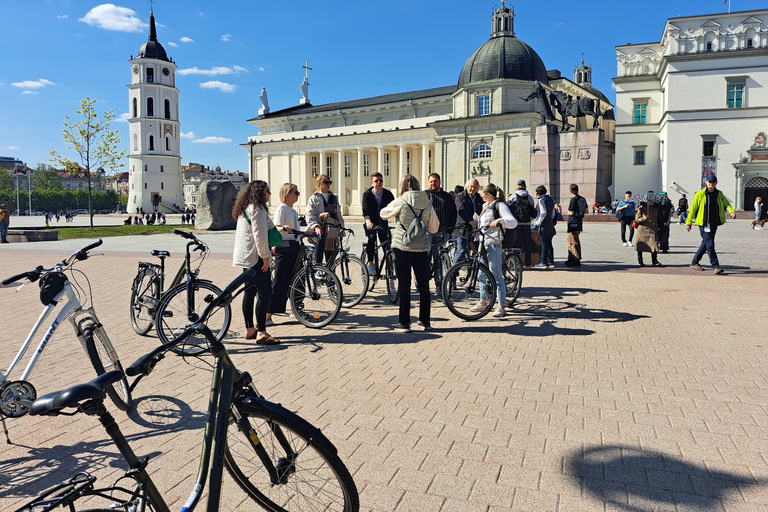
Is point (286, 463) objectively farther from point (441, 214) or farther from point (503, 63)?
point (503, 63)

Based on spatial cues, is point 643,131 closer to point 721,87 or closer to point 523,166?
point 721,87

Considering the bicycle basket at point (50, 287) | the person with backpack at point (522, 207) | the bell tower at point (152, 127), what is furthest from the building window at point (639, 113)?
the bell tower at point (152, 127)

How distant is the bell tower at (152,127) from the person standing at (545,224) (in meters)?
95.5

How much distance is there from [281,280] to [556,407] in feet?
13.6

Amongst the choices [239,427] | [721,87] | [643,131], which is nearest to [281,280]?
[239,427]

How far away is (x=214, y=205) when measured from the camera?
106ft

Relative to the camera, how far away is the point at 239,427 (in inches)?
90.4

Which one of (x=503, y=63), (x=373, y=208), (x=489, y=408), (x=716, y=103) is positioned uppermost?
(x=503, y=63)

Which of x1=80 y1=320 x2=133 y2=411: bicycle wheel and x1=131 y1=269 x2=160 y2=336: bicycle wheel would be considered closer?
x1=80 y1=320 x2=133 y2=411: bicycle wheel

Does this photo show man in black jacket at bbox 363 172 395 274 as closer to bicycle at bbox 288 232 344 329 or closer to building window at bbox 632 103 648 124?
bicycle at bbox 288 232 344 329

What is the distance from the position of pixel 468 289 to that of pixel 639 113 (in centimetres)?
5991

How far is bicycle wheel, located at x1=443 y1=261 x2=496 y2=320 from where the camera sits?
305 inches

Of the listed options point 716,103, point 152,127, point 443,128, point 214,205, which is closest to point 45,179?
point 152,127

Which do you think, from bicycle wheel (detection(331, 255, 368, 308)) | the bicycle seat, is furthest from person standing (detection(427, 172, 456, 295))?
the bicycle seat
